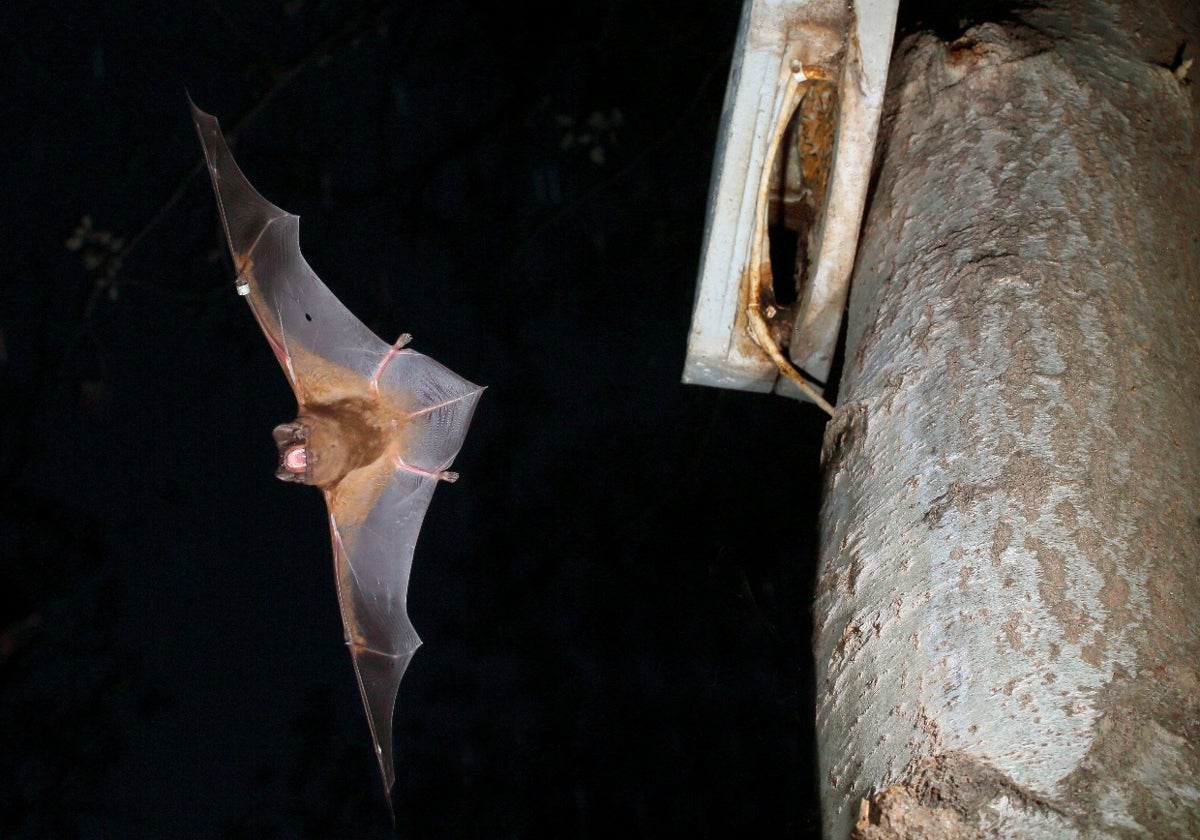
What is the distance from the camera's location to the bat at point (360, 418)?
1509 millimetres

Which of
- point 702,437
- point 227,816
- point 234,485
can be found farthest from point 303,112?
point 227,816

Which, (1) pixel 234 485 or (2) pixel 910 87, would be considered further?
(1) pixel 234 485

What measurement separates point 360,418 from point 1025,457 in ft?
4.09

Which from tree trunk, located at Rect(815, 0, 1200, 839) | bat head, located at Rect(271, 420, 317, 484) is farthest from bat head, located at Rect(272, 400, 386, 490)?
tree trunk, located at Rect(815, 0, 1200, 839)

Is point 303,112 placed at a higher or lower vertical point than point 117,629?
higher

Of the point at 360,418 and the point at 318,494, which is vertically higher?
the point at 360,418

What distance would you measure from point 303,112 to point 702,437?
5.19 ft

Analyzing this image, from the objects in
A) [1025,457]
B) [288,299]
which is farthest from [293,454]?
[1025,457]

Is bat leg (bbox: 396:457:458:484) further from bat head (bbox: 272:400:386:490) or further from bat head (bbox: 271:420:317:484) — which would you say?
bat head (bbox: 271:420:317:484)

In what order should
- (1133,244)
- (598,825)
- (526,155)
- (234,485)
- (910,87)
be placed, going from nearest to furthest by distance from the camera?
(1133,244) → (910,87) → (598,825) → (234,485) → (526,155)

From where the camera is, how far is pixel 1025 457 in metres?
0.62

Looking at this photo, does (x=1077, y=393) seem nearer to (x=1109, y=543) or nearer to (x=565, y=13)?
(x=1109, y=543)

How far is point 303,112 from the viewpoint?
8.42 feet

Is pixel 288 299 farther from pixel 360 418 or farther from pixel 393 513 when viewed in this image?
pixel 393 513
